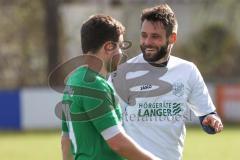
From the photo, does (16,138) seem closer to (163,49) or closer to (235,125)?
(235,125)

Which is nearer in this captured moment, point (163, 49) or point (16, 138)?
point (163, 49)

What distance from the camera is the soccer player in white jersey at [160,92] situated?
19.5ft

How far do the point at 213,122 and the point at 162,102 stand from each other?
435 millimetres

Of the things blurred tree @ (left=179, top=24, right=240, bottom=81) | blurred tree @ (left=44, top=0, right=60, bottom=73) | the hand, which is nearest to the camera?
the hand

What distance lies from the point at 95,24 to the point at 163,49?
4.72 ft

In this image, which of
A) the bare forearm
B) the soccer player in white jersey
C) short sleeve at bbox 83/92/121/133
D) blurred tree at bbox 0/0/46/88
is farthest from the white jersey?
blurred tree at bbox 0/0/46/88

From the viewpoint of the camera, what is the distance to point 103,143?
186 inches

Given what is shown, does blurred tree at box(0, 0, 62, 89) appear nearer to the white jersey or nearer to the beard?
the white jersey

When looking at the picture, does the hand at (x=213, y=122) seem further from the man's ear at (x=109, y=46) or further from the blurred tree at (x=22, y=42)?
the blurred tree at (x=22, y=42)

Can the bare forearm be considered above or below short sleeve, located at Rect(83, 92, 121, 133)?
below

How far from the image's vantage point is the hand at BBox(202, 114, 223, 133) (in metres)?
5.82

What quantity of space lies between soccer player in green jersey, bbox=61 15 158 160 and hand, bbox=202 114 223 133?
1237 mm

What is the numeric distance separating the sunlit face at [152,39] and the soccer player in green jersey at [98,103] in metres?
1.11

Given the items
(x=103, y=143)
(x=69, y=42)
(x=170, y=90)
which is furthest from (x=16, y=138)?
(x=103, y=143)
